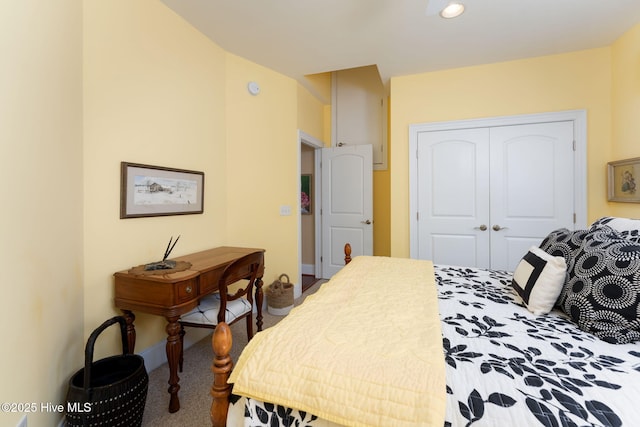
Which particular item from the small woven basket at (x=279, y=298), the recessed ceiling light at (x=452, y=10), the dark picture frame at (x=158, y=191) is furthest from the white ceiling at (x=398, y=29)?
the small woven basket at (x=279, y=298)

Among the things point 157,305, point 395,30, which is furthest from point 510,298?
point 395,30

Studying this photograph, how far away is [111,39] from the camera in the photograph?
1740 millimetres

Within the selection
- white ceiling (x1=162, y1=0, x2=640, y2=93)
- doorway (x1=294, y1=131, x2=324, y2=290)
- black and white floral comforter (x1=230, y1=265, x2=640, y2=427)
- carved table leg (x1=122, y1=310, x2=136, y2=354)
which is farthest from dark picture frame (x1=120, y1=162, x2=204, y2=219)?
doorway (x1=294, y1=131, x2=324, y2=290)

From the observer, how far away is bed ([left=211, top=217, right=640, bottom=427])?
74cm

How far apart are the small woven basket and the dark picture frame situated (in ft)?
3.87

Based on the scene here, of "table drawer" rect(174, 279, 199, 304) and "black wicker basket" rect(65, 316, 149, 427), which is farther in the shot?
"table drawer" rect(174, 279, 199, 304)

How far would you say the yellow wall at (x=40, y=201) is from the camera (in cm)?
101

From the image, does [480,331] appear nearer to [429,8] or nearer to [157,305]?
[429,8]

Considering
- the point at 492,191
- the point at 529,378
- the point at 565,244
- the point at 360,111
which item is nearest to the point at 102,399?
the point at 529,378

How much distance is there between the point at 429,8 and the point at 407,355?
1.64 metres

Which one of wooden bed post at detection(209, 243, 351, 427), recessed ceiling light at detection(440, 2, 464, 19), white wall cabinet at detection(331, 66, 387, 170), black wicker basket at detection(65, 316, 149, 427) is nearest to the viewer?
wooden bed post at detection(209, 243, 351, 427)

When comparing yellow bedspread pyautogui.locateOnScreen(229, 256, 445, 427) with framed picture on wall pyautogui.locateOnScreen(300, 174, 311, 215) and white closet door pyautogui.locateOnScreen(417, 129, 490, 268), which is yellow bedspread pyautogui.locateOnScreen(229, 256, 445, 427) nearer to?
white closet door pyautogui.locateOnScreen(417, 129, 490, 268)

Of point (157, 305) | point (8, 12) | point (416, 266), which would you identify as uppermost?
point (8, 12)

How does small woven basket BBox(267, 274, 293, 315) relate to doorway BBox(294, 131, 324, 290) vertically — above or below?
below
